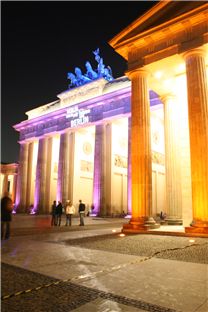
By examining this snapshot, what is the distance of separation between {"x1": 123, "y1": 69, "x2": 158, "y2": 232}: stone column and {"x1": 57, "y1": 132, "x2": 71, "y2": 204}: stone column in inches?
896

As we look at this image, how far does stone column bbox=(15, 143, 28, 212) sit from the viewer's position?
138ft

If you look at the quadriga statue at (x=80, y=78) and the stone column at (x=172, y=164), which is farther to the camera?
the quadriga statue at (x=80, y=78)

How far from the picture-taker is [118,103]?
3300 cm

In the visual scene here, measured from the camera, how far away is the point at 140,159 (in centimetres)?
1441

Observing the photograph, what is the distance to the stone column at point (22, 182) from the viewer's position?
42062mm

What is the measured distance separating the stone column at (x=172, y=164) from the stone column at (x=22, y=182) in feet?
96.8

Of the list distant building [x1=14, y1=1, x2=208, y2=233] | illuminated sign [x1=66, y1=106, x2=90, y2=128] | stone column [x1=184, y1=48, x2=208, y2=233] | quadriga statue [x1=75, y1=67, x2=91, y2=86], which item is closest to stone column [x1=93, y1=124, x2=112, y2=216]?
distant building [x1=14, y1=1, x2=208, y2=233]

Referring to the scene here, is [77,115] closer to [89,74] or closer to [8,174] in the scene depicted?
[89,74]

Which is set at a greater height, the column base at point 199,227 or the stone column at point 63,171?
the stone column at point 63,171

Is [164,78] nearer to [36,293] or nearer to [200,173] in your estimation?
[200,173]

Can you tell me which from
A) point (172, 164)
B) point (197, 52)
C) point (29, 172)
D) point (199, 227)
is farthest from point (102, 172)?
point (199, 227)

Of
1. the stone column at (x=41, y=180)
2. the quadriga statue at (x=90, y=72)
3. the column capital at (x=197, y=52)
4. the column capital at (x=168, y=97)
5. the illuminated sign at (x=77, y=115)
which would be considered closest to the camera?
the column capital at (x=197, y=52)

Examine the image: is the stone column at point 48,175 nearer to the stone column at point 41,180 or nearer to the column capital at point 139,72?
the stone column at point 41,180

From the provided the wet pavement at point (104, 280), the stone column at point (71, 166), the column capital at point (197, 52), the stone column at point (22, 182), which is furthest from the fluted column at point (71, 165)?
the wet pavement at point (104, 280)
